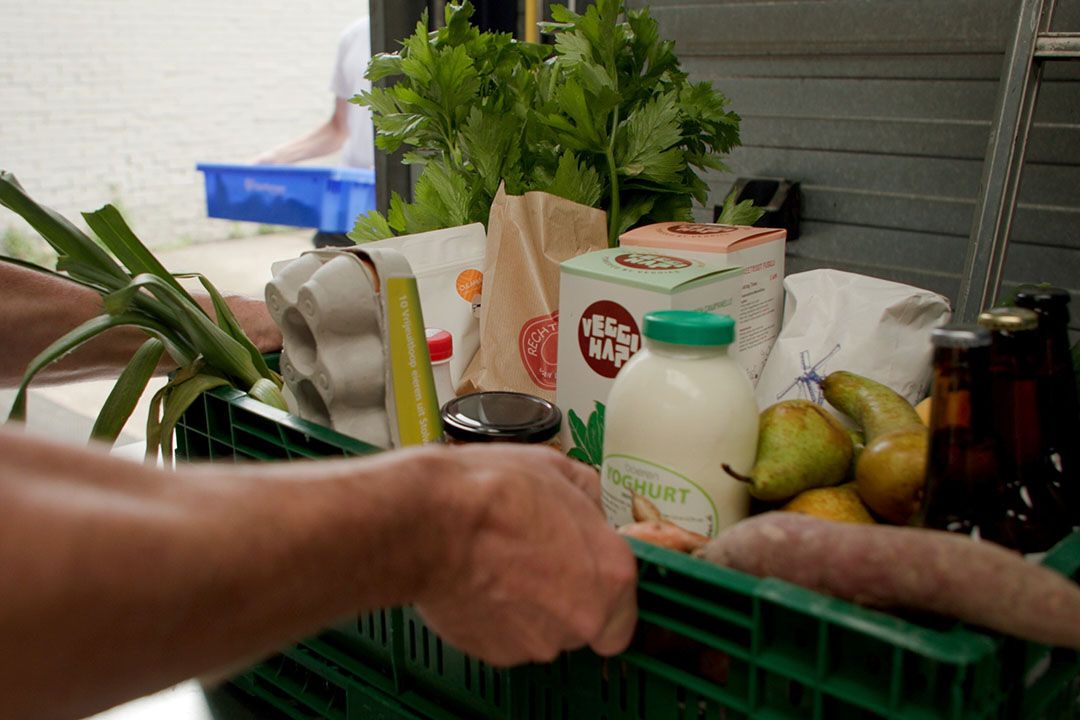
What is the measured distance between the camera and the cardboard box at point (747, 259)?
0.99 metres

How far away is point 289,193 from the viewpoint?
3180mm

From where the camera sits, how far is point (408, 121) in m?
1.23

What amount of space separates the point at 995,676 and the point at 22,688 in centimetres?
52

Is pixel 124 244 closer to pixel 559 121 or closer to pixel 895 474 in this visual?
pixel 559 121

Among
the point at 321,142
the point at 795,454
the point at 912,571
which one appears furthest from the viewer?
the point at 321,142

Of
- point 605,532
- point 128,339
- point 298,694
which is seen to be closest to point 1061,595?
point 605,532

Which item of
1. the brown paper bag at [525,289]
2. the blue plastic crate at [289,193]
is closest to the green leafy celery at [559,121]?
the brown paper bag at [525,289]

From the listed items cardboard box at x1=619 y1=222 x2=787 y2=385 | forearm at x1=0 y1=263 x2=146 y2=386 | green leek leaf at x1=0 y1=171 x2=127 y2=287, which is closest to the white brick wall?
forearm at x1=0 y1=263 x2=146 y2=386

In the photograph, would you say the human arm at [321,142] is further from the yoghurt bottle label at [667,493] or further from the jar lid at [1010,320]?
the jar lid at [1010,320]

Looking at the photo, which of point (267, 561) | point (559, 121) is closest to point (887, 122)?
point (559, 121)

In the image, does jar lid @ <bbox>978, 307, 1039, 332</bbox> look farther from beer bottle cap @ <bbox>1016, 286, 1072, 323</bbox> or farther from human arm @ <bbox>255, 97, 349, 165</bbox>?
human arm @ <bbox>255, 97, 349, 165</bbox>

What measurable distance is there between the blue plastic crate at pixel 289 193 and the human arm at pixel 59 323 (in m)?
1.90

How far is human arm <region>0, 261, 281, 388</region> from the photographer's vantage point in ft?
4.04

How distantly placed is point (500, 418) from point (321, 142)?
12.2ft
